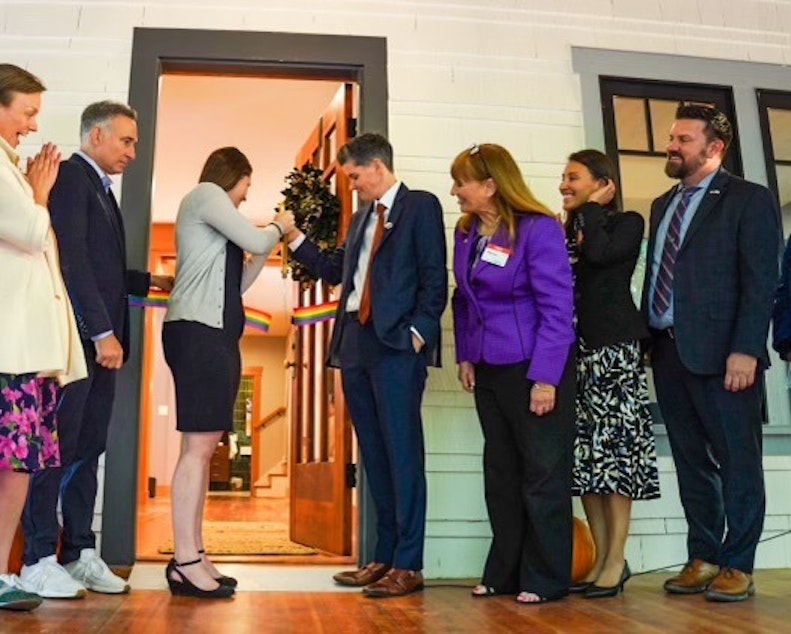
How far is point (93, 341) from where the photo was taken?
276 cm

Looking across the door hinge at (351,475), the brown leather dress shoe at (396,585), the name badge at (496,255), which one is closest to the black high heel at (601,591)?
the brown leather dress shoe at (396,585)

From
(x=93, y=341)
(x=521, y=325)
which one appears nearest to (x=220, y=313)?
(x=93, y=341)

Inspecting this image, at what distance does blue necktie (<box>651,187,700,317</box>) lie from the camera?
3.03 meters

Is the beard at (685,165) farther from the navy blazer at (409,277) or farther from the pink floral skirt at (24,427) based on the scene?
the pink floral skirt at (24,427)

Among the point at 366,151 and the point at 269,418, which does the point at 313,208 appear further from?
the point at 269,418

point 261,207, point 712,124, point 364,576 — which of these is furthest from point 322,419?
point 261,207

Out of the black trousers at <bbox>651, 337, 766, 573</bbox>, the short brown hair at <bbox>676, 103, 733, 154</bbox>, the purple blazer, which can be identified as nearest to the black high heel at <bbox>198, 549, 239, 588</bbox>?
the purple blazer

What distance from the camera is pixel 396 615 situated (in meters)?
2.45

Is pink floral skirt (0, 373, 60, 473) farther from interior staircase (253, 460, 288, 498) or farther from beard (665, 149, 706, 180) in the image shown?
interior staircase (253, 460, 288, 498)

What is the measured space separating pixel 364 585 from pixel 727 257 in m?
1.67

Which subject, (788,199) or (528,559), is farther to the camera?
(788,199)

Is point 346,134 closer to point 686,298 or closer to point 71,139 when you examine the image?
point 71,139

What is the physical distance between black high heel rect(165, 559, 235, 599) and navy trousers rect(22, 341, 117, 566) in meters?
0.32

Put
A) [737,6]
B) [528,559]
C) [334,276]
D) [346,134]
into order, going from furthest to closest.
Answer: [737,6] < [346,134] < [334,276] < [528,559]
